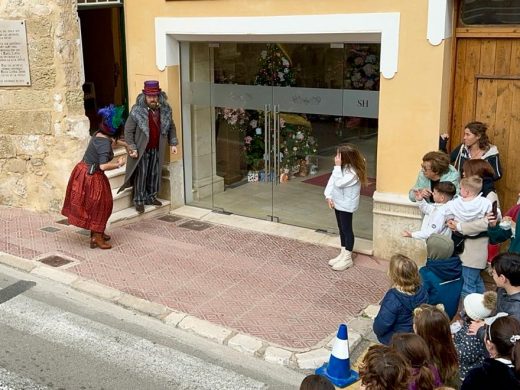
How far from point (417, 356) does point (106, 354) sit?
3.11 meters

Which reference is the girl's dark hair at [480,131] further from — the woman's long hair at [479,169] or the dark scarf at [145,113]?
the dark scarf at [145,113]

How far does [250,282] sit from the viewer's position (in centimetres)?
745

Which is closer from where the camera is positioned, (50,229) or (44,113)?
(50,229)

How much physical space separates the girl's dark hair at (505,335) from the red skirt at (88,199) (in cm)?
555

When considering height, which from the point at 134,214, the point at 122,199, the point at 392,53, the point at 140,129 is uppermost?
the point at 392,53

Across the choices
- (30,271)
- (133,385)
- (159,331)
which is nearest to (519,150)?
(159,331)

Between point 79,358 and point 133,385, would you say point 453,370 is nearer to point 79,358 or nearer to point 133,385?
point 133,385

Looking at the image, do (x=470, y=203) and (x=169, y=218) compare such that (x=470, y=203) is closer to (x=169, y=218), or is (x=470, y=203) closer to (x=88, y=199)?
(x=88, y=199)

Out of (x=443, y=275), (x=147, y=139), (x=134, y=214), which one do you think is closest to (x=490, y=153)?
(x=443, y=275)

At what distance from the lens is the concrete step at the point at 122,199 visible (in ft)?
31.3

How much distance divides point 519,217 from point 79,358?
165 inches

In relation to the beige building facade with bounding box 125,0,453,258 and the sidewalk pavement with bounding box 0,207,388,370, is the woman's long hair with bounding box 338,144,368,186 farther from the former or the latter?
the sidewalk pavement with bounding box 0,207,388,370

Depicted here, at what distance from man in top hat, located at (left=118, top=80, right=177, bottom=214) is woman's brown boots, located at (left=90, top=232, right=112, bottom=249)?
1.25m

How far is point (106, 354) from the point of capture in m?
5.85
